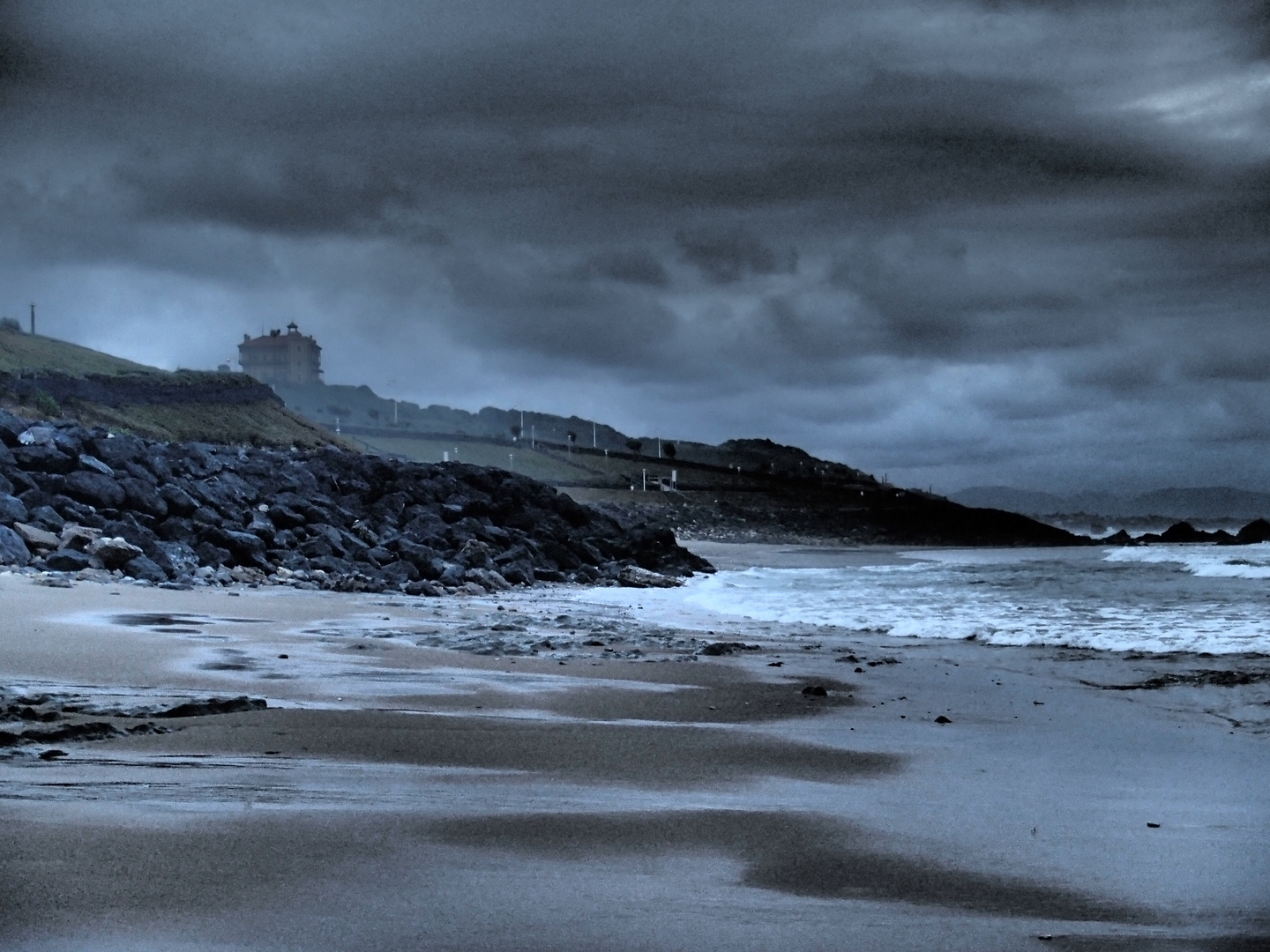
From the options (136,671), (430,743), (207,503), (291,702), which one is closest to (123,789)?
(430,743)

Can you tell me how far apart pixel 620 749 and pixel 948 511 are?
83.0 meters

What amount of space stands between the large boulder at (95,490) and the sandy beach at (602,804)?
783 cm

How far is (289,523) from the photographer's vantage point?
20078mm

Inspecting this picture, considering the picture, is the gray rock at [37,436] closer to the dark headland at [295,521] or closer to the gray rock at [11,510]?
the dark headland at [295,521]

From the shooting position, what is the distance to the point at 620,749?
6453 millimetres

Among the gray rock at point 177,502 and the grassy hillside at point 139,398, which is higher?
the grassy hillside at point 139,398

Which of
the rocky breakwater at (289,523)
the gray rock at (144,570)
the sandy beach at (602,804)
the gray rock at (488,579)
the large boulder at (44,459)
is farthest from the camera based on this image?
the gray rock at (488,579)

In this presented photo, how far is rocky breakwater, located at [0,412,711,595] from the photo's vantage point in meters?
15.9

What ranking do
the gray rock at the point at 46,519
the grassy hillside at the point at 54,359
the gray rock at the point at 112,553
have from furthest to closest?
1. the grassy hillside at the point at 54,359
2. the gray rock at the point at 46,519
3. the gray rock at the point at 112,553

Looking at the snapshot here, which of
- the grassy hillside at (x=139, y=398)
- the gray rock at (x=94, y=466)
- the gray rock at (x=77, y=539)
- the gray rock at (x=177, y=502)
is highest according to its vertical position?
the grassy hillside at (x=139, y=398)

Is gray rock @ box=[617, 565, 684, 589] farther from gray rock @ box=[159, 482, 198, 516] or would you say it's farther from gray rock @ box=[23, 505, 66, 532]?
gray rock @ box=[23, 505, 66, 532]

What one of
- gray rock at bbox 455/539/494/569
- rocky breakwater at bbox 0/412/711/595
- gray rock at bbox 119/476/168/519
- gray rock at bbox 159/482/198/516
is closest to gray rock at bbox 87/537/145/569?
rocky breakwater at bbox 0/412/711/595

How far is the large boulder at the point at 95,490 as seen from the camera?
17.7m

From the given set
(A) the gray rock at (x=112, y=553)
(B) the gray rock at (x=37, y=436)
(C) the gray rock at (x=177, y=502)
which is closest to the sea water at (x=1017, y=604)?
(C) the gray rock at (x=177, y=502)
